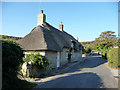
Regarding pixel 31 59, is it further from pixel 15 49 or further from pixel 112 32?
pixel 112 32

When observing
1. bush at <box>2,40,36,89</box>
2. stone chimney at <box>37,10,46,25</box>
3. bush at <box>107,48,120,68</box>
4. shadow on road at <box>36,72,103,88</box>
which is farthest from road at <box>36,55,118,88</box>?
stone chimney at <box>37,10,46,25</box>

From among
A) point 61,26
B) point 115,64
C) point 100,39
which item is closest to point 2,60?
point 115,64

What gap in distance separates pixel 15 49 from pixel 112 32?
3033 cm

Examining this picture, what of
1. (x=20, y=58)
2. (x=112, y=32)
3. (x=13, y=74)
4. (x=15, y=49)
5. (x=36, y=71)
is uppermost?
(x=112, y=32)

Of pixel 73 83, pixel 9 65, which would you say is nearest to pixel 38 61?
pixel 73 83

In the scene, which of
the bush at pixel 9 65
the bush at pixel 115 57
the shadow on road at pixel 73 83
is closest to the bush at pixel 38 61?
the shadow on road at pixel 73 83

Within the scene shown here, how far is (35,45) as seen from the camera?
12180 mm

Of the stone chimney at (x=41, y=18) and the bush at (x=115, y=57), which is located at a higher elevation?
the stone chimney at (x=41, y=18)

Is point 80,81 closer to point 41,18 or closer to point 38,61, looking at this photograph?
point 38,61

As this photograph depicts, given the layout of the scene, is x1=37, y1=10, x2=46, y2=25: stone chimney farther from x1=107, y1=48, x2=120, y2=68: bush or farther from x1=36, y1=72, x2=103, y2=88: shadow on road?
x1=36, y1=72, x2=103, y2=88: shadow on road

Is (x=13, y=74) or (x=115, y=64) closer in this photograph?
(x=13, y=74)

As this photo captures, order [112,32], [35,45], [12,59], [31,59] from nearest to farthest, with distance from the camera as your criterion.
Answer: [12,59]
[31,59]
[35,45]
[112,32]

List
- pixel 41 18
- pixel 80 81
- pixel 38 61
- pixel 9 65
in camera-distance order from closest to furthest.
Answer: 1. pixel 9 65
2. pixel 80 81
3. pixel 38 61
4. pixel 41 18

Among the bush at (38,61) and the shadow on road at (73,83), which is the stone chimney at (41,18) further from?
the shadow on road at (73,83)
